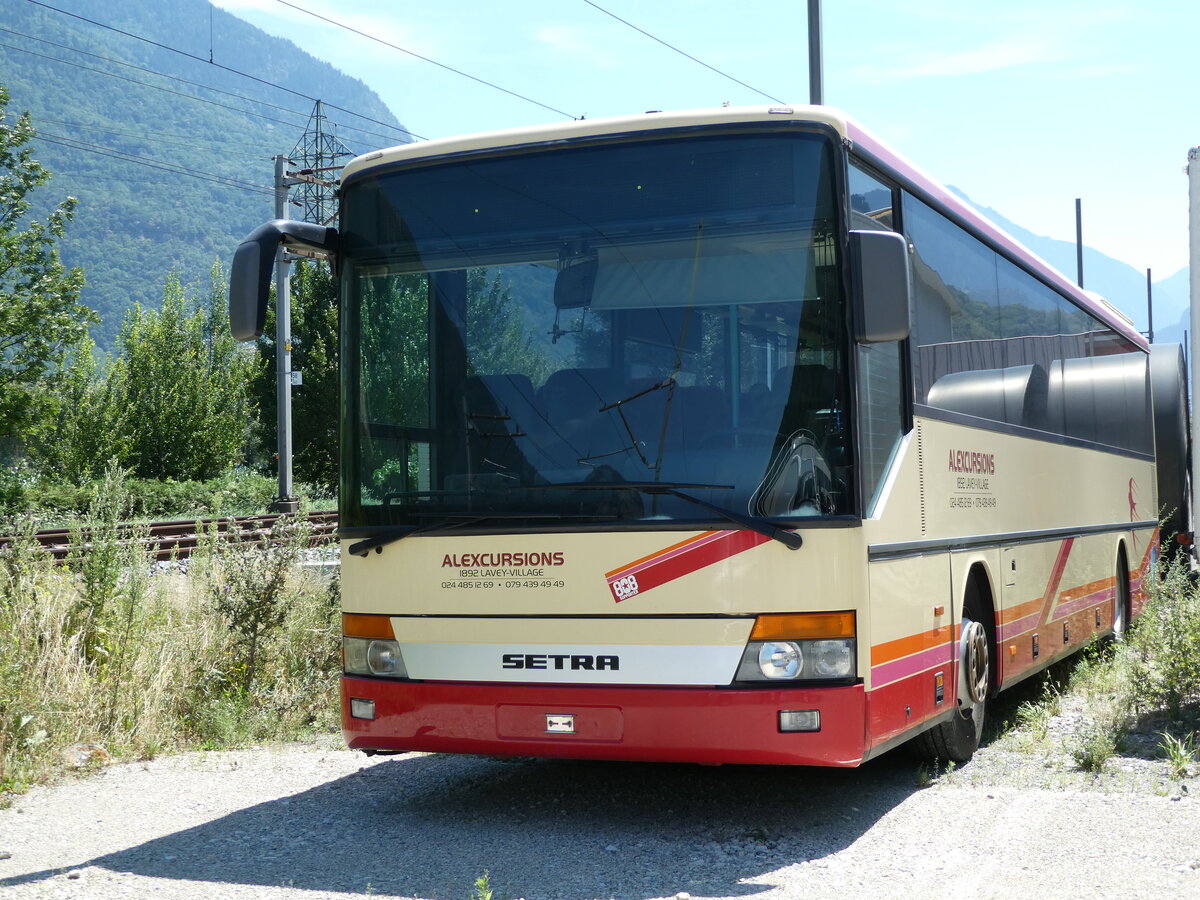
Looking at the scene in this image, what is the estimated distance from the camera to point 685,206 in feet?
20.8

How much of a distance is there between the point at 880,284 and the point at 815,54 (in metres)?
9.49

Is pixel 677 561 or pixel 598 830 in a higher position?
pixel 677 561

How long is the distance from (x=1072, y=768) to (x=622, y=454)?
3.36 meters

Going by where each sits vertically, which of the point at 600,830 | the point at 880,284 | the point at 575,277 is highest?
the point at 575,277

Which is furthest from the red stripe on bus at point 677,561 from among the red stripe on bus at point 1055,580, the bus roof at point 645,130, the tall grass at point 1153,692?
the red stripe on bus at point 1055,580

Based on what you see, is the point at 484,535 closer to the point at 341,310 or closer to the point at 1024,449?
the point at 341,310

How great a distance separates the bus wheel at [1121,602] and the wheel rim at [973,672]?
485 centimetres

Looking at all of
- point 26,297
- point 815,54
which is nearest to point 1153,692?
point 815,54

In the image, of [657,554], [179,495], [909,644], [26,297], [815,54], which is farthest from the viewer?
[179,495]

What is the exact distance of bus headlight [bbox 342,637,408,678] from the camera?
6.65 metres

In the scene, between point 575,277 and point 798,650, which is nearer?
point 798,650

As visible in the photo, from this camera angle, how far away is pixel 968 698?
7750 mm

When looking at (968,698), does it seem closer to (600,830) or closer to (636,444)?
(600,830)

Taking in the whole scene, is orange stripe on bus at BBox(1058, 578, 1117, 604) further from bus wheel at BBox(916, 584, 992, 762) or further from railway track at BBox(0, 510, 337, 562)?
railway track at BBox(0, 510, 337, 562)
